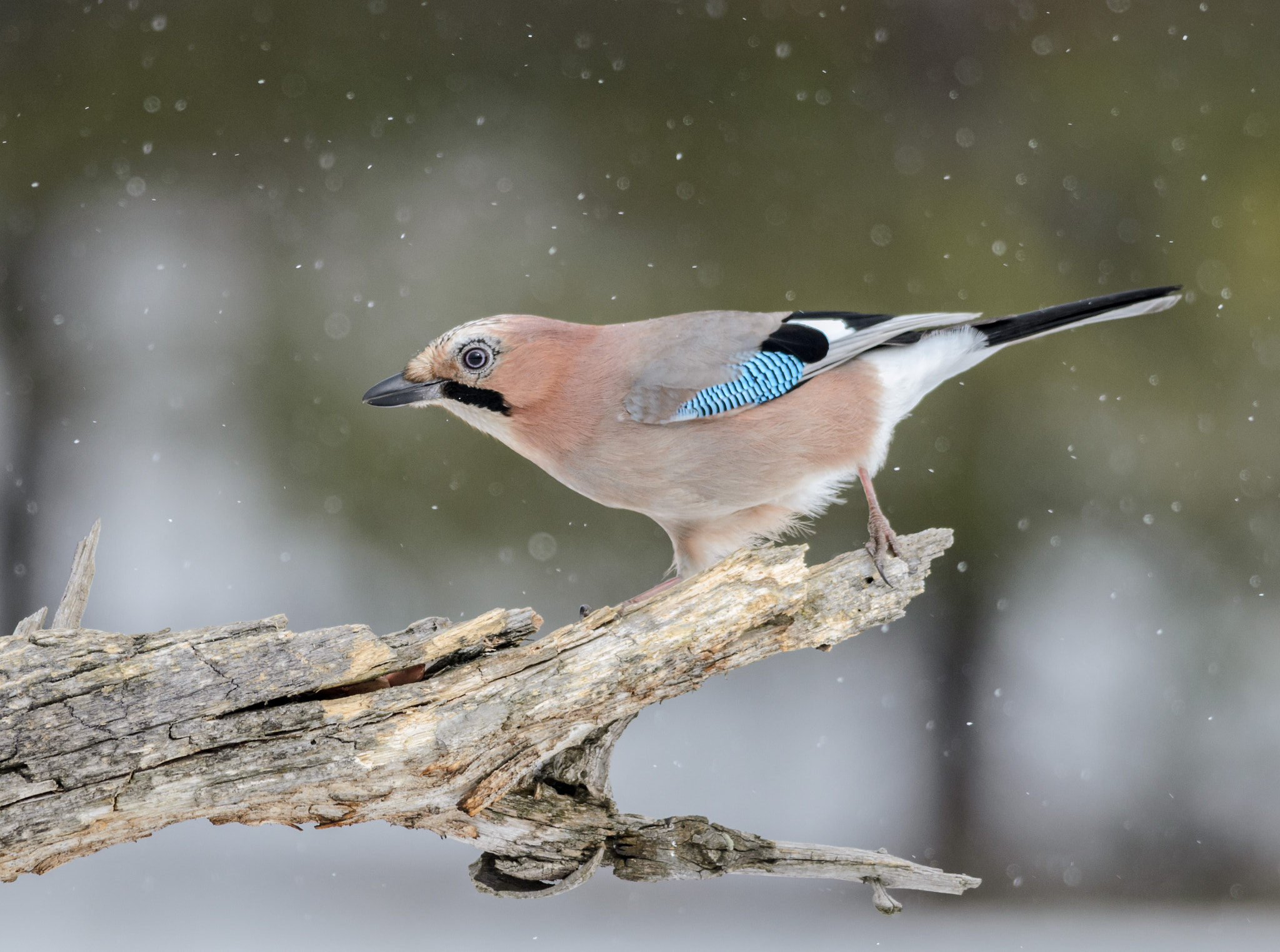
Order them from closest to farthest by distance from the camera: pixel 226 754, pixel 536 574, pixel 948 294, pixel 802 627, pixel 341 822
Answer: pixel 226 754 → pixel 341 822 → pixel 802 627 → pixel 948 294 → pixel 536 574

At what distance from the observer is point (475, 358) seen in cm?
230

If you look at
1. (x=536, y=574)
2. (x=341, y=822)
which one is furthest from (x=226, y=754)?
(x=536, y=574)

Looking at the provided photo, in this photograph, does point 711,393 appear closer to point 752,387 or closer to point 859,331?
point 752,387

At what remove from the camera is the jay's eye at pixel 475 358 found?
229cm

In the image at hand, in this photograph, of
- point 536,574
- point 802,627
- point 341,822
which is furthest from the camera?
point 536,574

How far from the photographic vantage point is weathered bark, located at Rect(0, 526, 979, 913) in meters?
1.77

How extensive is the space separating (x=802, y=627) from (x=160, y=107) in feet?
14.4

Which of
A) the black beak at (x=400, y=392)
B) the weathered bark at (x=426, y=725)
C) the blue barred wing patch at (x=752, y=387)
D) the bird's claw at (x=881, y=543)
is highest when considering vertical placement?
the blue barred wing patch at (x=752, y=387)

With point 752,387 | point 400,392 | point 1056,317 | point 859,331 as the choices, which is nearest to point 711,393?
point 752,387

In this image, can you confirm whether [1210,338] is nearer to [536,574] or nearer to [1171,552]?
[1171,552]

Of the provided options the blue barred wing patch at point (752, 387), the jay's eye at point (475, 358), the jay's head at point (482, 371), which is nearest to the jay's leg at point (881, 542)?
the blue barred wing patch at point (752, 387)

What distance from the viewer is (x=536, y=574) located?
5137 millimetres

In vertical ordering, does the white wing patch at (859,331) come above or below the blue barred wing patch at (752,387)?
above

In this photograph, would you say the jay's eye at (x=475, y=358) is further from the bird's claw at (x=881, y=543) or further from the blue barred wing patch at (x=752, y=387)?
the bird's claw at (x=881, y=543)
